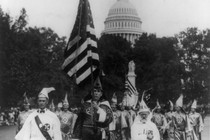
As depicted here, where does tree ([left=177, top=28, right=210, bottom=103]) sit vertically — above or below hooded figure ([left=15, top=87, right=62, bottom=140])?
above

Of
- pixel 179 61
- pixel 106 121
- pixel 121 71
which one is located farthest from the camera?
pixel 121 71

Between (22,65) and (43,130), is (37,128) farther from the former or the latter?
(22,65)

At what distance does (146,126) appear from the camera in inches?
350

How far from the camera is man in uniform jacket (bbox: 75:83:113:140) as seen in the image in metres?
9.26

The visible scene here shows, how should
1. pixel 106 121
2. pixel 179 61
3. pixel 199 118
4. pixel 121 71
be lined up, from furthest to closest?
pixel 121 71, pixel 179 61, pixel 199 118, pixel 106 121

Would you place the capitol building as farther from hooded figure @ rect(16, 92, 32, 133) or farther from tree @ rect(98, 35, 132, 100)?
hooded figure @ rect(16, 92, 32, 133)

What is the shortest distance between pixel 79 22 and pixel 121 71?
4554 cm

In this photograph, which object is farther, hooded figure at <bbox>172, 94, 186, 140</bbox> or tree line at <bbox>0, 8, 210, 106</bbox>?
tree line at <bbox>0, 8, 210, 106</bbox>

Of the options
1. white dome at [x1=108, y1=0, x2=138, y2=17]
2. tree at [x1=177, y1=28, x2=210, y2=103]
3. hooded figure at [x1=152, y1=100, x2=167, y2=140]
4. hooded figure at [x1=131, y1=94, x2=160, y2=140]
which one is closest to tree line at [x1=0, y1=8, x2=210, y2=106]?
tree at [x1=177, y1=28, x2=210, y2=103]

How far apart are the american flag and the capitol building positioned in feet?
302

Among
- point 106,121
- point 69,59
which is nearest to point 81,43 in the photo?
point 69,59

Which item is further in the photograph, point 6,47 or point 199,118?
point 6,47

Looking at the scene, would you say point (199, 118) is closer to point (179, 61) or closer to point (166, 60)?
point (179, 61)

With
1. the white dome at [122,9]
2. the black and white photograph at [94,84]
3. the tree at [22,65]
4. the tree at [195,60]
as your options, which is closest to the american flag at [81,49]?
the black and white photograph at [94,84]
